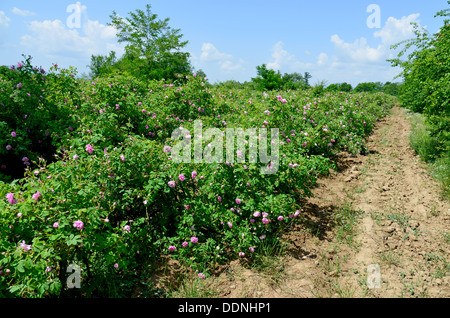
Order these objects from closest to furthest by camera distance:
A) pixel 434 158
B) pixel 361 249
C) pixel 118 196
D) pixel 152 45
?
pixel 118 196
pixel 361 249
pixel 434 158
pixel 152 45

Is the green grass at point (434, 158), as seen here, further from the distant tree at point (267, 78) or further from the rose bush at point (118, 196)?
the distant tree at point (267, 78)

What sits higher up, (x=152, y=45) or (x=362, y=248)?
(x=152, y=45)

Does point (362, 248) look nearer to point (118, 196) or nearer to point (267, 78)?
point (118, 196)

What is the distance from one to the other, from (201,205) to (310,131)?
3264 mm

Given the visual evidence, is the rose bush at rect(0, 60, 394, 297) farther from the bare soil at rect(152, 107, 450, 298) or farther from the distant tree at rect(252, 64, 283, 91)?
the distant tree at rect(252, 64, 283, 91)

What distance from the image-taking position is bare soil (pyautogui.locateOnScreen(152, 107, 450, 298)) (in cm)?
259

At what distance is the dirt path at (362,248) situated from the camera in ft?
8.52

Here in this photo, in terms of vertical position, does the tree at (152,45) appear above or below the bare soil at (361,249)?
above

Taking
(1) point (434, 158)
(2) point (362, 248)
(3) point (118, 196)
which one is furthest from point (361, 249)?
(1) point (434, 158)

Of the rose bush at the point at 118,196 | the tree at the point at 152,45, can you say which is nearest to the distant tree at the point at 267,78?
the tree at the point at 152,45

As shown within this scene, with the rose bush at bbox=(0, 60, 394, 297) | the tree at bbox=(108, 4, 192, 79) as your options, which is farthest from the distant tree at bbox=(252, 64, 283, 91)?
the rose bush at bbox=(0, 60, 394, 297)

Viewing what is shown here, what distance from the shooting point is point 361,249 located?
3205 millimetres

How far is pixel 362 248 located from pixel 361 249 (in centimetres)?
3

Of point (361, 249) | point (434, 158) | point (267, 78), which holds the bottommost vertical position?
point (361, 249)
